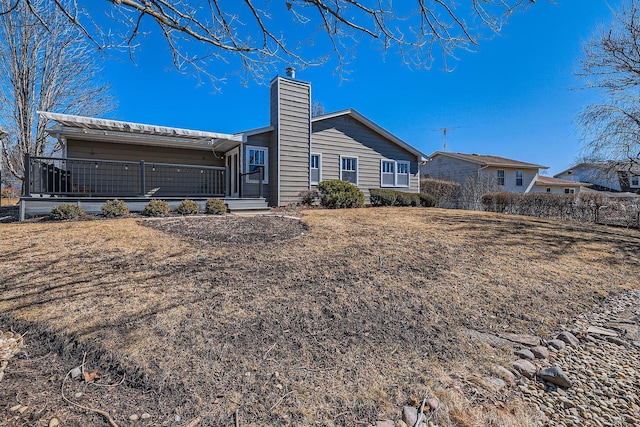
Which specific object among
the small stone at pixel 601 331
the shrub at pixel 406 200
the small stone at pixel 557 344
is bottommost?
the small stone at pixel 601 331

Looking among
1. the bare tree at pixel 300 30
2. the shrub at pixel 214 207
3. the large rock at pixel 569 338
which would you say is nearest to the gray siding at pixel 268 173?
the shrub at pixel 214 207

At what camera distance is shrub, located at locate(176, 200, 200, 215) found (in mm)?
7883

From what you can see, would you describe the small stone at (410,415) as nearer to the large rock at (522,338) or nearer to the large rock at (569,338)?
the large rock at (522,338)

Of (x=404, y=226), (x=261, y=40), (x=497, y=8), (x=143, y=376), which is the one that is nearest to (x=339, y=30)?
(x=261, y=40)

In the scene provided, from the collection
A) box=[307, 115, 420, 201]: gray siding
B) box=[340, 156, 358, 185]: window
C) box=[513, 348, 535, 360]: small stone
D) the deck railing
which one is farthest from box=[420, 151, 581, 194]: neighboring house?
box=[513, 348, 535, 360]: small stone

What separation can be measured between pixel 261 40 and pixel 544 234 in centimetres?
769

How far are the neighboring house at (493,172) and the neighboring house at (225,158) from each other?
33.5ft

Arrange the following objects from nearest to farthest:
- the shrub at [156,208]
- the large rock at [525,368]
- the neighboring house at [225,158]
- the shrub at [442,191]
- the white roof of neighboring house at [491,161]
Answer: the large rock at [525,368], the shrub at [156,208], the neighboring house at [225,158], the shrub at [442,191], the white roof of neighboring house at [491,161]

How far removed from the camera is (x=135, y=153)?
10039 millimetres

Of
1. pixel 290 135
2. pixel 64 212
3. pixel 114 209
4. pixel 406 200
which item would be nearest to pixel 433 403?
pixel 114 209

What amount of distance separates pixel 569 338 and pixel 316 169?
990cm

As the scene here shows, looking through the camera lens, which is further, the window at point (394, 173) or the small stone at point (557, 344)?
the window at point (394, 173)

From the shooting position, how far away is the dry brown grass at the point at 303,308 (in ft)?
6.57

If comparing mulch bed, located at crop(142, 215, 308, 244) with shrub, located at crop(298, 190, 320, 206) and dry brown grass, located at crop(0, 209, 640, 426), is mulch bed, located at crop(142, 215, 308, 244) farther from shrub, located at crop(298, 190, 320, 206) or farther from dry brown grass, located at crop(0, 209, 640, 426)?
shrub, located at crop(298, 190, 320, 206)
